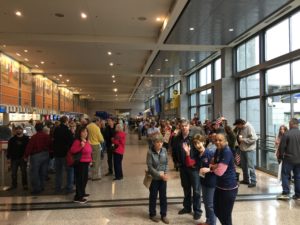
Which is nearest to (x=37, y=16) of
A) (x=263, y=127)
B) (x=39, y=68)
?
(x=263, y=127)

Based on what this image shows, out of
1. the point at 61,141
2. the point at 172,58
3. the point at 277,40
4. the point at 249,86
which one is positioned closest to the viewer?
the point at 61,141

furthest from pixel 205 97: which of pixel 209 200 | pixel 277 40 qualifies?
pixel 209 200

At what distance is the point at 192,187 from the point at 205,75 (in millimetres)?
10715

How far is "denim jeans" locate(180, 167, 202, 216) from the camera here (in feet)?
13.8

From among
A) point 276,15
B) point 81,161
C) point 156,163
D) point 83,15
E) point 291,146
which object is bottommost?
point 81,161

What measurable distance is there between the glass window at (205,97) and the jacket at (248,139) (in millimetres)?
7014

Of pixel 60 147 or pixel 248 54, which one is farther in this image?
pixel 248 54

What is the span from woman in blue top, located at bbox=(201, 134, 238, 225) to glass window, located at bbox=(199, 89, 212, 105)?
10457 millimetres

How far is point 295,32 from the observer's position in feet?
22.6

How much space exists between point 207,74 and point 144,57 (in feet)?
11.0

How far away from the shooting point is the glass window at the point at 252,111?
29.3 feet

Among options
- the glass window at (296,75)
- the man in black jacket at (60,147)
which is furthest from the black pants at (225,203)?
the glass window at (296,75)

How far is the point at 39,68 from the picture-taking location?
16.9 meters

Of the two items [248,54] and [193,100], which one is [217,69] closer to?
[248,54]
